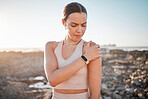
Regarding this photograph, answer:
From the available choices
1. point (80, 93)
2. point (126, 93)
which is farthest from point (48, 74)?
point (126, 93)

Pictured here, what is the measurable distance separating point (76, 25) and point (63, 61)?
538 mm

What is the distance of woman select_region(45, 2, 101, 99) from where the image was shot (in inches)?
49.8

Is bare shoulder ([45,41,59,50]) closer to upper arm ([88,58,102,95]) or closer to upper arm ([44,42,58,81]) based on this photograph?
upper arm ([44,42,58,81])

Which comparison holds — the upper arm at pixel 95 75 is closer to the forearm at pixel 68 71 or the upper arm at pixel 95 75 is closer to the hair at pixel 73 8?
the forearm at pixel 68 71

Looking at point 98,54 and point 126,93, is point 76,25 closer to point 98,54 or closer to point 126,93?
point 98,54

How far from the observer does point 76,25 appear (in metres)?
1.39

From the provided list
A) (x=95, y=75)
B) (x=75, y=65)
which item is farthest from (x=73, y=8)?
(x=95, y=75)

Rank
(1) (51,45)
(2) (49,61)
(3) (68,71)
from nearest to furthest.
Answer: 1. (3) (68,71)
2. (2) (49,61)
3. (1) (51,45)

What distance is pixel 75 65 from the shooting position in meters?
1.23

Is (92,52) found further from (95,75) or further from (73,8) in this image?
(73,8)

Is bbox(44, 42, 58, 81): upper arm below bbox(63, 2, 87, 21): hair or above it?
below

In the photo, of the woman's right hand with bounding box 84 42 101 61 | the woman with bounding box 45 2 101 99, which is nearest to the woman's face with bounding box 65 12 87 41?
the woman with bounding box 45 2 101 99

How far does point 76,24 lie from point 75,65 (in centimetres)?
57

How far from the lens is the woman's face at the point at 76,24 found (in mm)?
1354
